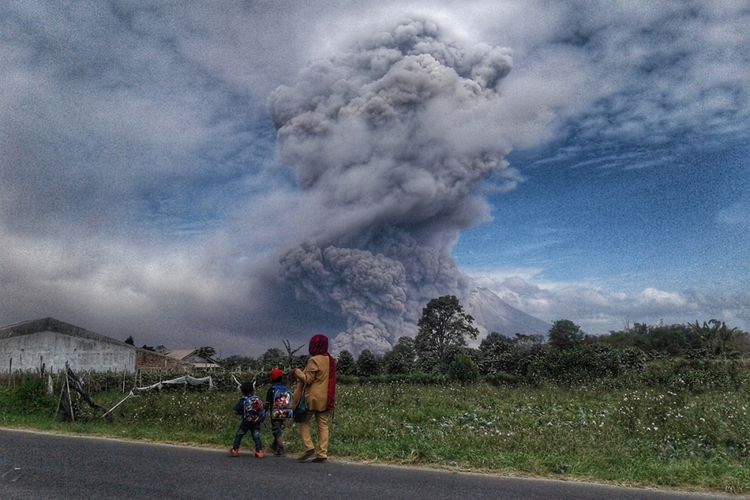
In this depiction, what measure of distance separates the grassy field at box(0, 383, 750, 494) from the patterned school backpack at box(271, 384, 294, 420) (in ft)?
2.38

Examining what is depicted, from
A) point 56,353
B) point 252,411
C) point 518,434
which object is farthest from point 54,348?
point 518,434

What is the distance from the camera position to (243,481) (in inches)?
281

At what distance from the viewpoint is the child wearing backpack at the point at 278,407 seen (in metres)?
9.39

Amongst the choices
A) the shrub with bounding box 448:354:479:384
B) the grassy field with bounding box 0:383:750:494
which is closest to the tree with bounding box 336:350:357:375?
the shrub with bounding box 448:354:479:384

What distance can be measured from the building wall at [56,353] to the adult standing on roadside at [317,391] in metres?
38.5

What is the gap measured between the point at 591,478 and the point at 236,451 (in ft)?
17.9

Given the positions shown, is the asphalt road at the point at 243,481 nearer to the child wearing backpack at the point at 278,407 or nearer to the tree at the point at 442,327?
the child wearing backpack at the point at 278,407

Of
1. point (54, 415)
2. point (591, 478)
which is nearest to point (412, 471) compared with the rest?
point (591, 478)

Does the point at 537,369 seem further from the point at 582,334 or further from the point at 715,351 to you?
the point at 582,334

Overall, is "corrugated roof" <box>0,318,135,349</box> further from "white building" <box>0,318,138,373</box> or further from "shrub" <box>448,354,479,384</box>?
"shrub" <box>448,354,479,384</box>

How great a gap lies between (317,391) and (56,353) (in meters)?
41.9

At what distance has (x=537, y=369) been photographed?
35000 millimetres

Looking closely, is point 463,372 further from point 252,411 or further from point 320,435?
point 320,435

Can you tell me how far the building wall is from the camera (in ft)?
140
